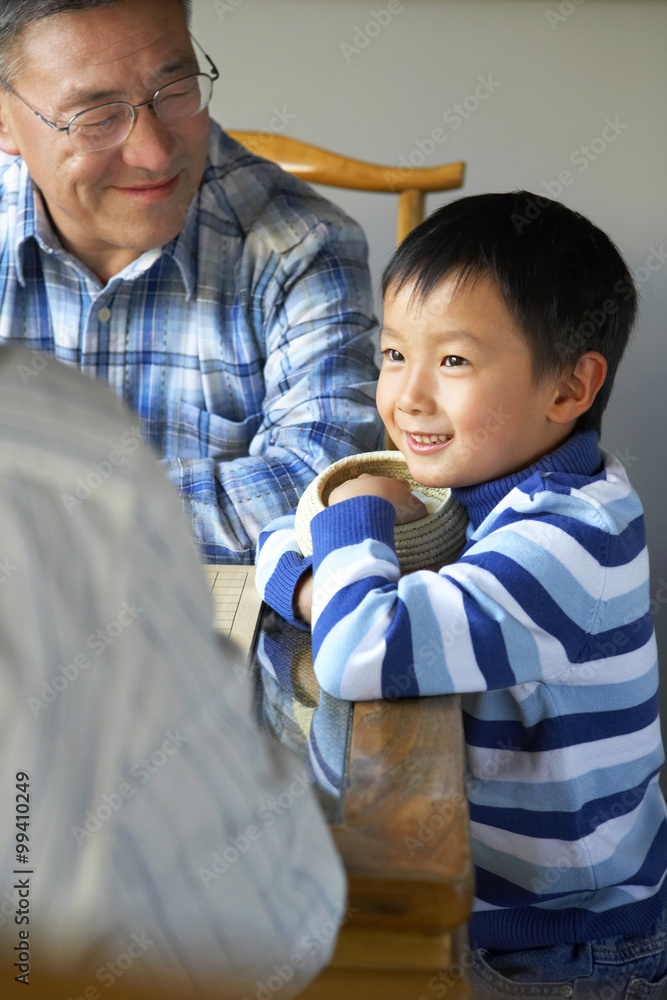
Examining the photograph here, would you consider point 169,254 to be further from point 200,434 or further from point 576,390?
point 576,390

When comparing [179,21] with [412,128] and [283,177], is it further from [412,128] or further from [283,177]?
[412,128]

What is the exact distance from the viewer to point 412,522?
815 mm

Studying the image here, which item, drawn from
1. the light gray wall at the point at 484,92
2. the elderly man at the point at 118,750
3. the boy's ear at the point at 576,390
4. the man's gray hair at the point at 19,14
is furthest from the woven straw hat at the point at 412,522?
the light gray wall at the point at 484,92

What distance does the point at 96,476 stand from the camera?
0.34 metres

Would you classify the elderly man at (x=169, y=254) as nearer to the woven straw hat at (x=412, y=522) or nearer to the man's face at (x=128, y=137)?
the man's face at (x=128, y=137)

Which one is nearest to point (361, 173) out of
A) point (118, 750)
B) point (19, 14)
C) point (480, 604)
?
point (19, 14)

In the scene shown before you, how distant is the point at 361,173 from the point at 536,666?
1071 mm

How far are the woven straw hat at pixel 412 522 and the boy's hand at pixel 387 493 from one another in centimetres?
1

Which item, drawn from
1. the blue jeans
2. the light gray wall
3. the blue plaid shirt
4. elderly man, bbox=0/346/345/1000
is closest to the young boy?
the blue jeans

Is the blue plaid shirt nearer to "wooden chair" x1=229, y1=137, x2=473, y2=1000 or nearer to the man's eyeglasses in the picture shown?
the man's eyeglasses

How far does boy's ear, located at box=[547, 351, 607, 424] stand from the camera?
83 cm

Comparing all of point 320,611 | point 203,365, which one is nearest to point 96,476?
point 320,611

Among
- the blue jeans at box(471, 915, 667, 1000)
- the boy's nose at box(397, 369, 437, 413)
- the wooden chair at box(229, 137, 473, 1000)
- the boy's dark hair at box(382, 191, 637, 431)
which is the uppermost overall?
the boy's dark hair at box(382, 191, 637, 431)

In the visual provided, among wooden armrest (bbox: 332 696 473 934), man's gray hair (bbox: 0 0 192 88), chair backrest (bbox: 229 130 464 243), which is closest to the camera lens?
wooden armrest (bbox: 332 696 473 934)
